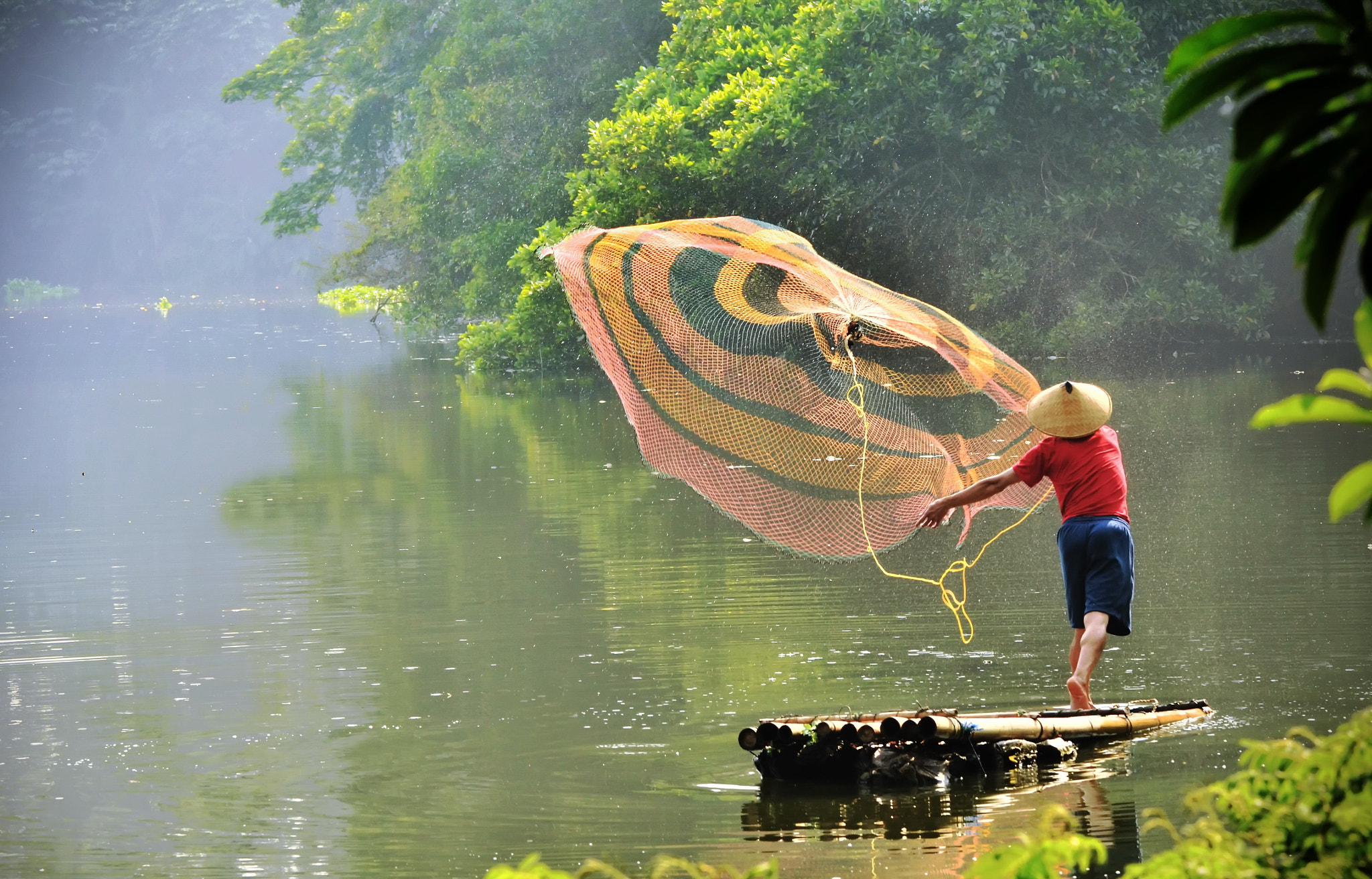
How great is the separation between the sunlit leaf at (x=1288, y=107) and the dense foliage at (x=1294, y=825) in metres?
1.15

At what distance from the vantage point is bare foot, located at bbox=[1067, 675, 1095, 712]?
6.91 metres

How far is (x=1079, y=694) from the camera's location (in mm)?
6918

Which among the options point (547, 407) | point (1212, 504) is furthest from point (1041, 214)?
point (1212, 504)

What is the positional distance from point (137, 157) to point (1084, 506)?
9281cm

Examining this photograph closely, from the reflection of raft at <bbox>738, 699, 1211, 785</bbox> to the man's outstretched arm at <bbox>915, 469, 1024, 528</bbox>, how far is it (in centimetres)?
89

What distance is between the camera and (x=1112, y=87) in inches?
1056

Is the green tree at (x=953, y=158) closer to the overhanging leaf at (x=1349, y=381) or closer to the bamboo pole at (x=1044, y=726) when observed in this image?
the bamboo pole at (x=1044, y=726)

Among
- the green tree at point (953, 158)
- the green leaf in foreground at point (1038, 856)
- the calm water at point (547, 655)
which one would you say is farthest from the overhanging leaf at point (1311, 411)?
the green tree at point (953, 158)

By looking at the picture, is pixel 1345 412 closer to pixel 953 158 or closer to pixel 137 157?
pixel 953 158

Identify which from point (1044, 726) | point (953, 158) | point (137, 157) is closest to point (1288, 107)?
point (1044, 726)

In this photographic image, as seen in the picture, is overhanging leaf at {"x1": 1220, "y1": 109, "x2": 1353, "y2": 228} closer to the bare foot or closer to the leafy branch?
the leafy branch

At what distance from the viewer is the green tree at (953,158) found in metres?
26.0

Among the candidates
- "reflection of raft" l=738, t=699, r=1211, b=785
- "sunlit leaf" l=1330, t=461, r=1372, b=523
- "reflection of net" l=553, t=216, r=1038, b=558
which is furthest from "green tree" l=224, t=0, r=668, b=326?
"sunlit leaf" l=1330, t=461, r=1372, b=523

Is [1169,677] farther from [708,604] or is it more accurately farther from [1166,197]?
[1166,197]
